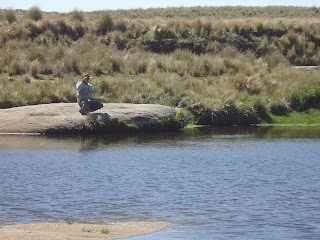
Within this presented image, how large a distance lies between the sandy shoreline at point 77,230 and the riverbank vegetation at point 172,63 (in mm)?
12778

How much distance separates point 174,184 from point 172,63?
19.4 m

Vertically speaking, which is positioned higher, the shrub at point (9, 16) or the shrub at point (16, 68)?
the shrub at point (9, 16)

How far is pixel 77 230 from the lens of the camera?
8.72 m

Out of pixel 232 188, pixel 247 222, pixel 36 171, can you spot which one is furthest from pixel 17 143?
pixel 247 222

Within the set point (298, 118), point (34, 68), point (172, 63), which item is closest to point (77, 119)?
point (298, 118)

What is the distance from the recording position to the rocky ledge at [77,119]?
20000 mm

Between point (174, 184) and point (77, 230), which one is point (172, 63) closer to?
point (174, 184)

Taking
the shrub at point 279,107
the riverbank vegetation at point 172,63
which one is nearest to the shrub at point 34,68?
the riverbank vegetation at point 172,63

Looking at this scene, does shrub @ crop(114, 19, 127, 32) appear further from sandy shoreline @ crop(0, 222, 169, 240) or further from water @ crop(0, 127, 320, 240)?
sandy shoreline @ crop(0, 222, 169, 240)

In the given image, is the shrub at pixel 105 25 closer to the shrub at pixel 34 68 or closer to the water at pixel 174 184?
the shrub at pixel 34 68

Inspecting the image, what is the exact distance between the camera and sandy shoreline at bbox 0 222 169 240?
26.7ft

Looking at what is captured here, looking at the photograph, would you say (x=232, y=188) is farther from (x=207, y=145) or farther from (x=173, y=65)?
(x=173, y=65)

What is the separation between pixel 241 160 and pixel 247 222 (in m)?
5.49

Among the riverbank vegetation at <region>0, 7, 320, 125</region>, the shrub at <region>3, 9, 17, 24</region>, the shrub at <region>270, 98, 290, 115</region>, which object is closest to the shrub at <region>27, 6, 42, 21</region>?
the riverbank vegetation at <region>0, 7, 320, 125</region>
